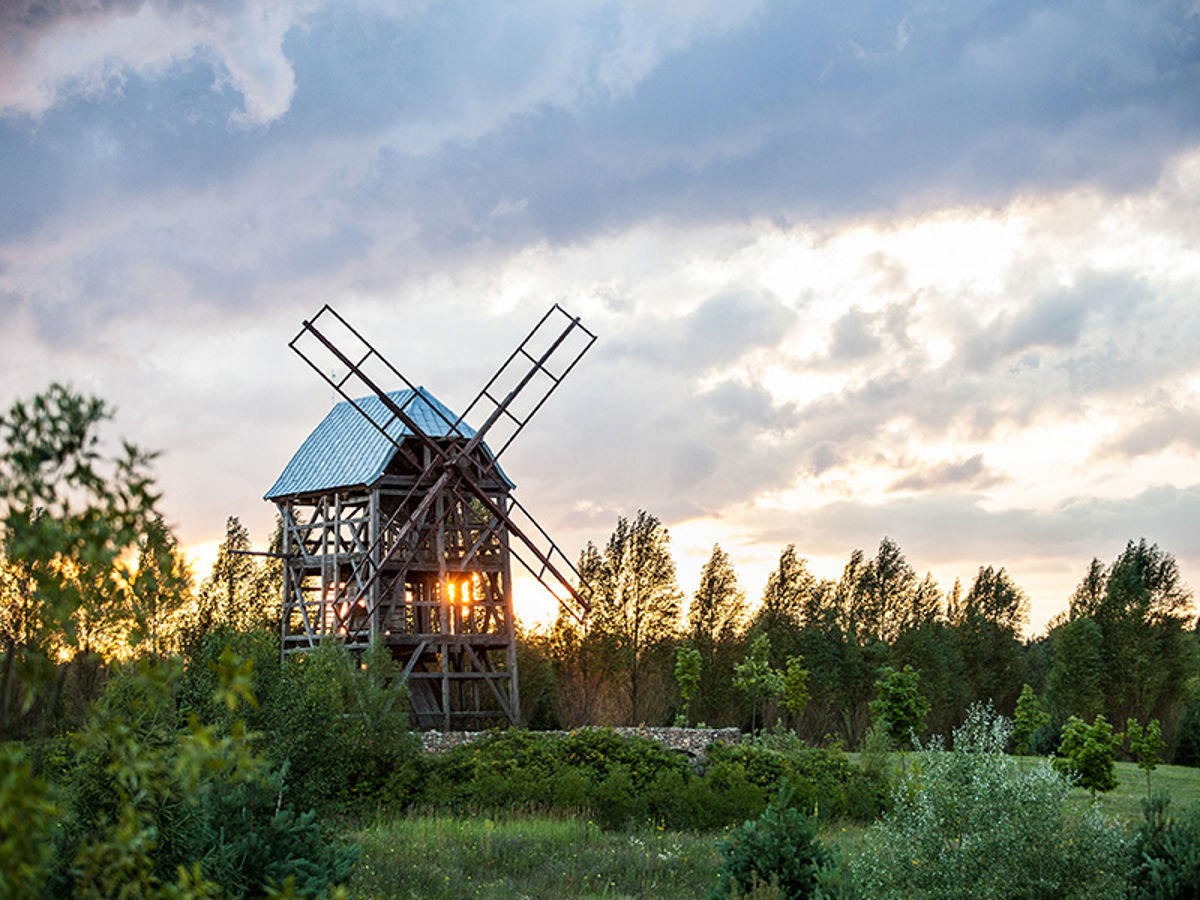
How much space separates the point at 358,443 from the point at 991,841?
23.0 metres

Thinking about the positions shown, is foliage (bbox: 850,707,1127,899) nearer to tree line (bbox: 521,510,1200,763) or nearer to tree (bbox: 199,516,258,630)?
tree line (bbox: 521,510,1200,763)

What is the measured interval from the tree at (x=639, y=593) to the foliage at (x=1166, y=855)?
2405 centimetres

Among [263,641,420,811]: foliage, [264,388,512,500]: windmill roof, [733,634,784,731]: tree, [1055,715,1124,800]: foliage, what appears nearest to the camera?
[263,641,420,811]: foliage

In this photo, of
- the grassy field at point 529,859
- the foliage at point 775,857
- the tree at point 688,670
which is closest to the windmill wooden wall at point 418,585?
the tree at point 688,670

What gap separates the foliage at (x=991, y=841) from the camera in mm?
10258

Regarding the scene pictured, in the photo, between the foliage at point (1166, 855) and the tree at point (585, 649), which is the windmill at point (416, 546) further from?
the foliage at point (1166, 855)

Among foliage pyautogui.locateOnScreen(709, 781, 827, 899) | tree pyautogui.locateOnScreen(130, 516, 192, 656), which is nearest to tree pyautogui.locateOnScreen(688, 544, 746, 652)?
foliage pyautogui.locateOnScreen(709, 781, 827, 899)

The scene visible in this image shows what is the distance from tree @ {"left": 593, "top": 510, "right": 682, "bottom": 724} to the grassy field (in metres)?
16.7

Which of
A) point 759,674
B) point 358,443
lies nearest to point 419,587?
point 358,443

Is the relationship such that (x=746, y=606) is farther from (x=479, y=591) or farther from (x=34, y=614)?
(x=34, y=614)

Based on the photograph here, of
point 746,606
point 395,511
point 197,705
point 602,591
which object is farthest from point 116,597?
point 746,606

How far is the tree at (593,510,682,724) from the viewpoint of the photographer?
34.9 m

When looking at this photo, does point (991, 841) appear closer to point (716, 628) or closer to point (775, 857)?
point (775, 857)

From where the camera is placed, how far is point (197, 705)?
584 inches
